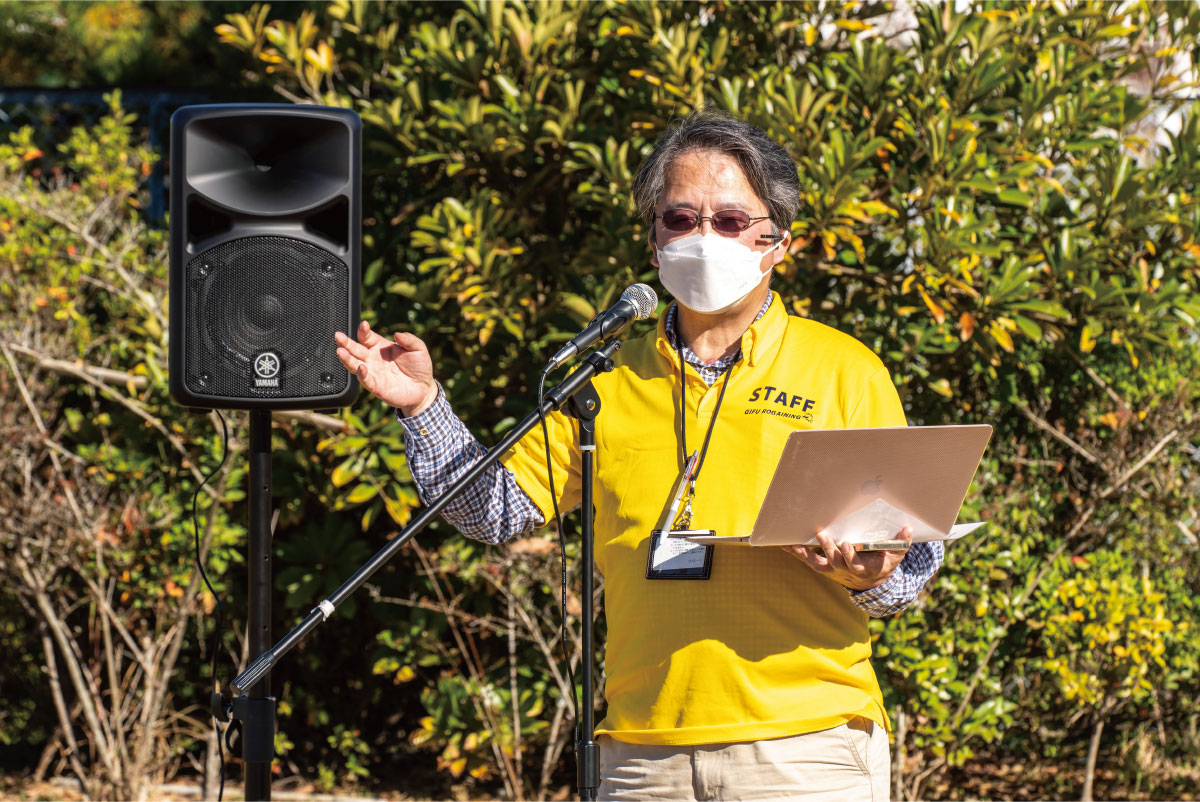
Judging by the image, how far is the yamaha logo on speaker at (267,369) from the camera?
2449 millimetres

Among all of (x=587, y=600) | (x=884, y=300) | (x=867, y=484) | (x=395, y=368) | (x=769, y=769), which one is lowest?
(x=769, y=769)

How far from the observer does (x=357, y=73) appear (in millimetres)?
4574

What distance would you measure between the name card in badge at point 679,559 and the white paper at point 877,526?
198mm

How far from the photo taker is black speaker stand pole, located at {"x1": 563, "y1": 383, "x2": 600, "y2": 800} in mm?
1872

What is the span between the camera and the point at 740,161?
2100 millimetres

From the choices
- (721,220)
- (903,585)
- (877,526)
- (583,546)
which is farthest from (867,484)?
(721,220)

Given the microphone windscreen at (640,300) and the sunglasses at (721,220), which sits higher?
the sunglasses at (721,220)

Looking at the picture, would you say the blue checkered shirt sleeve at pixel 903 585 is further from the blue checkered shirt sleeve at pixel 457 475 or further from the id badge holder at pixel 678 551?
the blue checkered shirt sleeve at pixel 457 475

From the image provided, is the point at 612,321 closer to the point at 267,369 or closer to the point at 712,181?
the point at 712,181

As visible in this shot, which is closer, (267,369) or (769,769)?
(769,769)

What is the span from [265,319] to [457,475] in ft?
2.05

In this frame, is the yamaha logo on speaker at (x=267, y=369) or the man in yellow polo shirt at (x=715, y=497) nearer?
the man in yellow polo shirt at (x=715, y=497)

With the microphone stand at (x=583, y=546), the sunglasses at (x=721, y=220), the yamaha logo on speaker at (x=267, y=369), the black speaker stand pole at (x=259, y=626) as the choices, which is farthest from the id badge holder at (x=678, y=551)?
the yamaha logo on speaker at (x=267, y=369)

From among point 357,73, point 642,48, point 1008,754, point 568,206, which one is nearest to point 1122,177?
point 642,48
